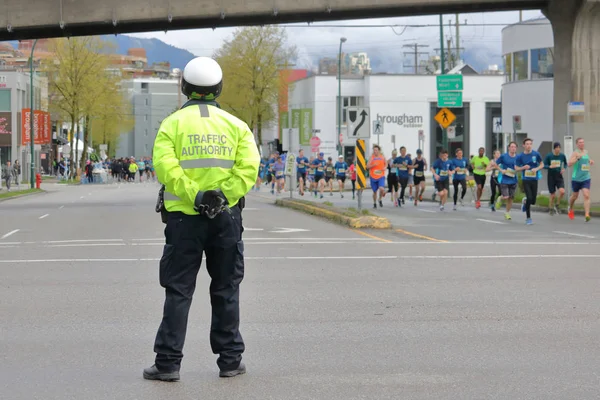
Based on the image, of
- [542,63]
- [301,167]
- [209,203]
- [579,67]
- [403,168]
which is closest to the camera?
[209,203]

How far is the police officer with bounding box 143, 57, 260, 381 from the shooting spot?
6.37 m

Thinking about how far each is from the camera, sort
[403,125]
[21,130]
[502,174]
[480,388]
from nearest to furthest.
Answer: [480,388] → [502,174] → [21,130] → [403,125]

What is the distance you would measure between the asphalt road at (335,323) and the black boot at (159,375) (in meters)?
0.06

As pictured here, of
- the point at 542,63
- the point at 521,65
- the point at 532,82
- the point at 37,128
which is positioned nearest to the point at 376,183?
the point at 532,82

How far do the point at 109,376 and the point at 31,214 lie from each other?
2350 centimetres

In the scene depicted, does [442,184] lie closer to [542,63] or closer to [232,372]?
[542,63]

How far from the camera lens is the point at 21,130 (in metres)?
81.0

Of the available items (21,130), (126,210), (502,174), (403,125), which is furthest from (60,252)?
(403,125)

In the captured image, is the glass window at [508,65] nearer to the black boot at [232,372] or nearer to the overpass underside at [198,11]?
the overpass underside at [198,11]

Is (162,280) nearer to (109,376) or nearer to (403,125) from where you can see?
(109,376)

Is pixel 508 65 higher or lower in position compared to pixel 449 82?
higher

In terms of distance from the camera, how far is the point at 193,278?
6.48 meters

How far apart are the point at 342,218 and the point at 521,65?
1267 inches

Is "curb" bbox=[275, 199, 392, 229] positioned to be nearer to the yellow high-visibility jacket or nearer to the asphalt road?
the asphalt road
